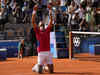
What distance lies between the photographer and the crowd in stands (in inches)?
725

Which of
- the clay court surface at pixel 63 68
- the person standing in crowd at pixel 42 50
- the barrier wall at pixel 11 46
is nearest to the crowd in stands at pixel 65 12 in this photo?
the barrier wall at pixel 11 46

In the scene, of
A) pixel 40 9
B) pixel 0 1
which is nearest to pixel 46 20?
pixel 40 9

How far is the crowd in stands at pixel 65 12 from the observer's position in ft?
60.4

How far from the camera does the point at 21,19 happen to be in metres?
19.1

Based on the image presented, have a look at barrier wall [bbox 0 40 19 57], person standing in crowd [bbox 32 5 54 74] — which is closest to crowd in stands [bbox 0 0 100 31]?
barrier wall [bbox 0 40 19 57]

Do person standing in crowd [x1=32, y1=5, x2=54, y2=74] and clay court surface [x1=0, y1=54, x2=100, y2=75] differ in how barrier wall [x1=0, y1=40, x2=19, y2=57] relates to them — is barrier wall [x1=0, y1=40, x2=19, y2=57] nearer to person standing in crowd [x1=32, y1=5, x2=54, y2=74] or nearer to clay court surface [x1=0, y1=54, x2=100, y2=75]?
clay court surface [x1=0, y1=54, x2=100, y2=75]

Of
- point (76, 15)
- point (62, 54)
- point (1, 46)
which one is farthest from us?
point (76, 15)

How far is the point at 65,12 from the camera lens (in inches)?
768

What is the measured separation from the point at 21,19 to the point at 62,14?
3786 millimetres

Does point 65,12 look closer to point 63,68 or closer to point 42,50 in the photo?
point 63,68

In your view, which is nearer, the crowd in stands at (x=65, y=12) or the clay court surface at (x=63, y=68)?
the clay court surface at (x=63, y=68)

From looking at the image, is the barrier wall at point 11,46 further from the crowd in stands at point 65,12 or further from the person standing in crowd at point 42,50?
the person standing in crowd at point 42,50

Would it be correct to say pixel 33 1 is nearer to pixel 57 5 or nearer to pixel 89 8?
pixel 57 5

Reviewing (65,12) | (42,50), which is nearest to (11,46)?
(65,12)
